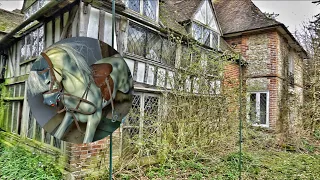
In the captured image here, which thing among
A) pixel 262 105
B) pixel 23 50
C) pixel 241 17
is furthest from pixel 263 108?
pixel 23 50

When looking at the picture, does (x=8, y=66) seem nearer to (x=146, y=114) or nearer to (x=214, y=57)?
(x=146, y=114)

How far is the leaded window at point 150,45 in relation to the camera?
628 centimetres

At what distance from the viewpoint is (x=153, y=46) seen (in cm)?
700

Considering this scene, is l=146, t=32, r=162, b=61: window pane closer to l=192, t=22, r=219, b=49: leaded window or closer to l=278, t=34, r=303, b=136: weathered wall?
l=192, t=22, r=219, b=49: leaded window

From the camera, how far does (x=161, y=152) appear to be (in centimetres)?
580

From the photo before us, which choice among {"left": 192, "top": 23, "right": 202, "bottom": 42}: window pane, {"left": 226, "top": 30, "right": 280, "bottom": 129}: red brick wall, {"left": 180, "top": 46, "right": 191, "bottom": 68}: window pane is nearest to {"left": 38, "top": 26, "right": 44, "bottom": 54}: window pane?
{"left": 180, "top": 46, "right": 191, "bottom": 68}: window pane

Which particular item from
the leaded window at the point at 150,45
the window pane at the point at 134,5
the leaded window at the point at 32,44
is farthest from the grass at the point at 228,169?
the window pane at the point at 134,5

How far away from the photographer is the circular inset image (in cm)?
286

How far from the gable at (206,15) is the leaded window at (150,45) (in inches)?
93.9

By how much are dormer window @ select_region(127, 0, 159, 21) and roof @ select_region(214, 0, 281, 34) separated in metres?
5.16

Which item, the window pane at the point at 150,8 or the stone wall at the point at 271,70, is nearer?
the window pane at the point at 150,8

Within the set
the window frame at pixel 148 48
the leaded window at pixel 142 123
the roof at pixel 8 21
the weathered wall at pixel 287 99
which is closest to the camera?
the leaded window at pixel 142 123

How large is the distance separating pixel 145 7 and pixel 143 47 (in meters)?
1.34

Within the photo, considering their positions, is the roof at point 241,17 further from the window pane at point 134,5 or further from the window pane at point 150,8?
the window pane at point 134,5
